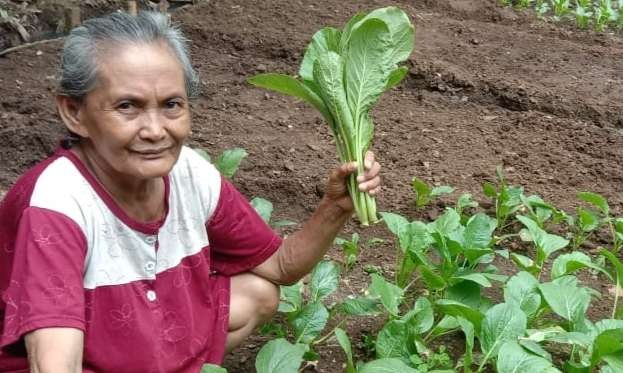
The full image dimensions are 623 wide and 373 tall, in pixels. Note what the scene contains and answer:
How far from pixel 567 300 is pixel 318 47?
3.58 ft

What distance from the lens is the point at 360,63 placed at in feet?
8.01

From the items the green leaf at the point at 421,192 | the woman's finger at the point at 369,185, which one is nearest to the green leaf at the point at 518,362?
the woman's finger at the point at 369,185

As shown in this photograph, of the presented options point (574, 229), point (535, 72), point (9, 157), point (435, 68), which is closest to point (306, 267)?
point (574, 229)

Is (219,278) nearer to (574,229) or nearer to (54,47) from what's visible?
(574,229)

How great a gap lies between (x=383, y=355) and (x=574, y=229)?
1.35 metres

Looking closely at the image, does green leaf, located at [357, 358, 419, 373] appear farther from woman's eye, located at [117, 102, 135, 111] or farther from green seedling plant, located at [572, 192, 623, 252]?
green seedling plant, located at [572, 192, 623, 252]

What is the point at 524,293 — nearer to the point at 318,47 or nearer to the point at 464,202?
the point at 464,202

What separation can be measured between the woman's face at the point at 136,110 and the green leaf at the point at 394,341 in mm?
928

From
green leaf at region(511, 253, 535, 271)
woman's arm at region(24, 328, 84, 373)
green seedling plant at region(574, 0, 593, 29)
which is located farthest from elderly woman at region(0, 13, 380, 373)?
green seedling plant at region(574, 0, 593, 29)

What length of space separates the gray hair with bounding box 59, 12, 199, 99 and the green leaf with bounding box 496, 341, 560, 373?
117cm

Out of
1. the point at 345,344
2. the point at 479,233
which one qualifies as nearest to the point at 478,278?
the point at 479,233

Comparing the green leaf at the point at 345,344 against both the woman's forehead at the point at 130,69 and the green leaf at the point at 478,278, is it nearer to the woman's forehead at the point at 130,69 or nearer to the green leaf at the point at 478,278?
the green leaf at the point at 478,278

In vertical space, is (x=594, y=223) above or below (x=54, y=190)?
below

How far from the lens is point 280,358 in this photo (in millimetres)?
2473
